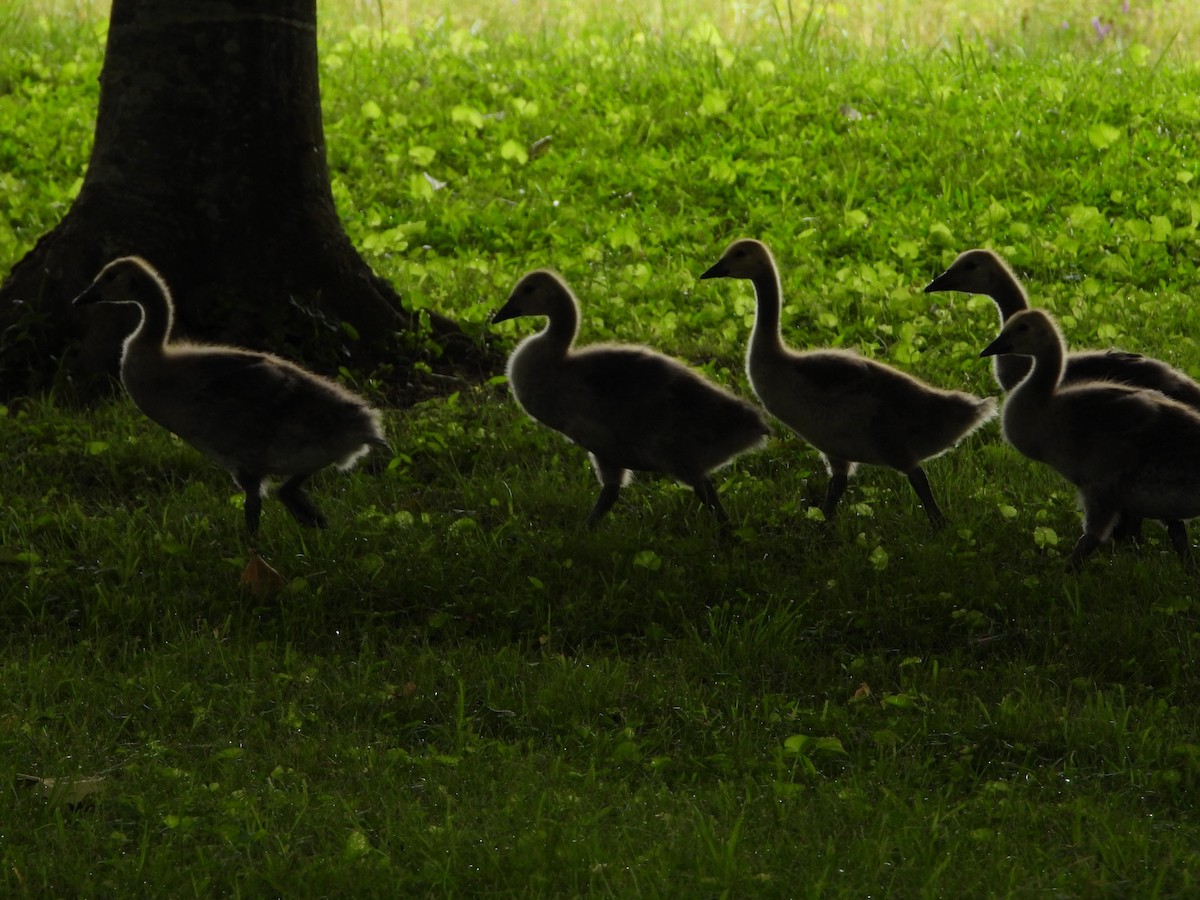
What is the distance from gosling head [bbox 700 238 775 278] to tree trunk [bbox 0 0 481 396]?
2.49 meters

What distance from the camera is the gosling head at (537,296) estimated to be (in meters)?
7.66

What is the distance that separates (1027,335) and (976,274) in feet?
3.05

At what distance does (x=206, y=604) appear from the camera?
6.65 metres

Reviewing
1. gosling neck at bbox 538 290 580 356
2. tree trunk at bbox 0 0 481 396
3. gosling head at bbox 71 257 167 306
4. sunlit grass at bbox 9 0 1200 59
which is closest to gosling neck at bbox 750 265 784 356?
gosling neck at bbox 538 290 580 356

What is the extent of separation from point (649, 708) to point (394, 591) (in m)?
1.46

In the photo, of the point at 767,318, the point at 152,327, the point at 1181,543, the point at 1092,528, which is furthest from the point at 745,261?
the point at 152,327

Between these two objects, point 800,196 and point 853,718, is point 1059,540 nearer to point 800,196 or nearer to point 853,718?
point 853,718

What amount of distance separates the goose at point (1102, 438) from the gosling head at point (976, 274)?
83 centimetres

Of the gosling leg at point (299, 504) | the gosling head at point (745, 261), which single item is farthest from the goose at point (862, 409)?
the gosling leg at point (299, 504)

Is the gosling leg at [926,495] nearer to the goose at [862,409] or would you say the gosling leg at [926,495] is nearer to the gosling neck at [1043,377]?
the goose at [862,409]

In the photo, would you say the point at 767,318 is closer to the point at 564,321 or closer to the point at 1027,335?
the point at 564,321

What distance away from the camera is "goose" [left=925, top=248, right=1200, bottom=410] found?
7480 mm

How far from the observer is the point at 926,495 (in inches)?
290

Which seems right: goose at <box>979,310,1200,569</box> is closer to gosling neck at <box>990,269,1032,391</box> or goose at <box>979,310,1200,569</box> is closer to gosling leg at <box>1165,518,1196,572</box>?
gosling leg at <box>1165,518,1196,572</box>
